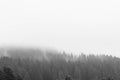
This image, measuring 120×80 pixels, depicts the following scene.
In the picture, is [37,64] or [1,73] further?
[37,64]

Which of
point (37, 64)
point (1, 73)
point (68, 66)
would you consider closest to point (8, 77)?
point (1, 73)

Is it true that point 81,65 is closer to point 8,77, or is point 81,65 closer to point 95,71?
point 95,71

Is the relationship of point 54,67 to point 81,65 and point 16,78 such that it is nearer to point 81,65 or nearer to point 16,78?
point 81,65

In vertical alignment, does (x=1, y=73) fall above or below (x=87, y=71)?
above

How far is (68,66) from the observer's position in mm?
194125

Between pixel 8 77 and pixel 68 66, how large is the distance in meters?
167

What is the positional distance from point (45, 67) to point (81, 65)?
116ft

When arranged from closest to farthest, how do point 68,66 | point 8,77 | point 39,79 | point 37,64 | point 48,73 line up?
point 8,77, point 39,79, point 48,73, point 37,64, point 68,66

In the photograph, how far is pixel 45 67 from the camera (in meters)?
175

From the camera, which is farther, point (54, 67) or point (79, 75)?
point (54, 67)

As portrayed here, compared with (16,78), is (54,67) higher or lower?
lower

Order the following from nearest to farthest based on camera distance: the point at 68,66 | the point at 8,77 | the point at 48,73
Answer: the point at 8,77 → the point at 48,73 → the point at 68,66

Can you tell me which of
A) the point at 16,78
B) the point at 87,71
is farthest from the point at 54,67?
the point at 16,78

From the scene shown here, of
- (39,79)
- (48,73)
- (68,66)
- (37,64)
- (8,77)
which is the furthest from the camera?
(68,66)
